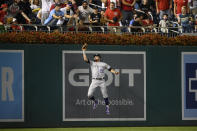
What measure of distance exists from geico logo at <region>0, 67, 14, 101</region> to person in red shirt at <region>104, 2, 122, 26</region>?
4069 millimetres

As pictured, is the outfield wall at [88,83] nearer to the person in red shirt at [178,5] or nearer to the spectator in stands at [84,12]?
the spectator in stands at [84,12]

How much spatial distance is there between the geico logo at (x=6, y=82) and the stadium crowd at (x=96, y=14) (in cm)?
148

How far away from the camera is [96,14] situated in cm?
1783

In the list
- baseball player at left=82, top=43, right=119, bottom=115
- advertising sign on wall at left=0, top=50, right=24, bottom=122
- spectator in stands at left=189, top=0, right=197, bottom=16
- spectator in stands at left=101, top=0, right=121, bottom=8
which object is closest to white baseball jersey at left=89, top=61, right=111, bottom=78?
baseball player at left=82, top=43, right=119, bottom=115

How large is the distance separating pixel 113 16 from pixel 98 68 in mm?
2575

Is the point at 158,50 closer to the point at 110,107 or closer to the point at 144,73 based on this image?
the point at 144,73

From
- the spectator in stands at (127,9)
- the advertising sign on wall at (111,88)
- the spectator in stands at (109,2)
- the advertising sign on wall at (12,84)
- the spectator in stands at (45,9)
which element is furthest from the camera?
the spectator in stands at (109,2)

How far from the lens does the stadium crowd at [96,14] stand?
669 inches

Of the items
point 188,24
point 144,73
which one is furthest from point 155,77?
point 188,24

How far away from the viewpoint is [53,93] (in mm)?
15727

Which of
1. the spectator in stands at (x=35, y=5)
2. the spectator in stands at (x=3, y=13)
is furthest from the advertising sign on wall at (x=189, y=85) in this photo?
the spectator in stands at (x=3, y=13)

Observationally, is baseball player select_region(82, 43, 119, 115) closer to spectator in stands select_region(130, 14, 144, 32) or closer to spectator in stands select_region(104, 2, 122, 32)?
→ spectator in stands select_region(130, 14, 144, 32)

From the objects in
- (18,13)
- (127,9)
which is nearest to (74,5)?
(127,9)

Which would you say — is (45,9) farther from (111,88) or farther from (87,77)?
(111,88)
